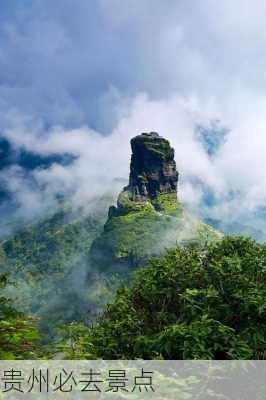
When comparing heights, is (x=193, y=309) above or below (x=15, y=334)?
above

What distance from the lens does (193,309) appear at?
12914 millimetres

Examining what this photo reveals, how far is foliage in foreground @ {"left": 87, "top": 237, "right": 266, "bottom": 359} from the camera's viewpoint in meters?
11.9

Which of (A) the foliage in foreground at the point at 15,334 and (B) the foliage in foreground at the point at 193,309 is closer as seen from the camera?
(A) the foliage in foreground at the point at 15,334

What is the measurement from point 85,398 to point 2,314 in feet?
6.45

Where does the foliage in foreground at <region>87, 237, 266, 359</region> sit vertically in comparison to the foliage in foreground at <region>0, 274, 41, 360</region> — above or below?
above

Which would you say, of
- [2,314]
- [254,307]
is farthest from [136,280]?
[2,314]

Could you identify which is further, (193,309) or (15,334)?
(193,309)

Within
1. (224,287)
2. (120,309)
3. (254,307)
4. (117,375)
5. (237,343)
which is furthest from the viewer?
(120,309)

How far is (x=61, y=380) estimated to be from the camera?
22.5 feet

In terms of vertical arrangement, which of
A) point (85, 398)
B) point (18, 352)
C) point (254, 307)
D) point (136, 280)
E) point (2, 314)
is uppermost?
point (136, 280)

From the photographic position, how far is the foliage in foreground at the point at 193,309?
11875 millimetres

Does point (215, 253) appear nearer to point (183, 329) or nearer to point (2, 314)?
point (183, 329)

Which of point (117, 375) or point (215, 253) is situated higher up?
point (215, 253)

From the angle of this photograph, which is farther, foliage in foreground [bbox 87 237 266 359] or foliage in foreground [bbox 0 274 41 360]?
foliage in foreground [bbox 87 237 266 359]
